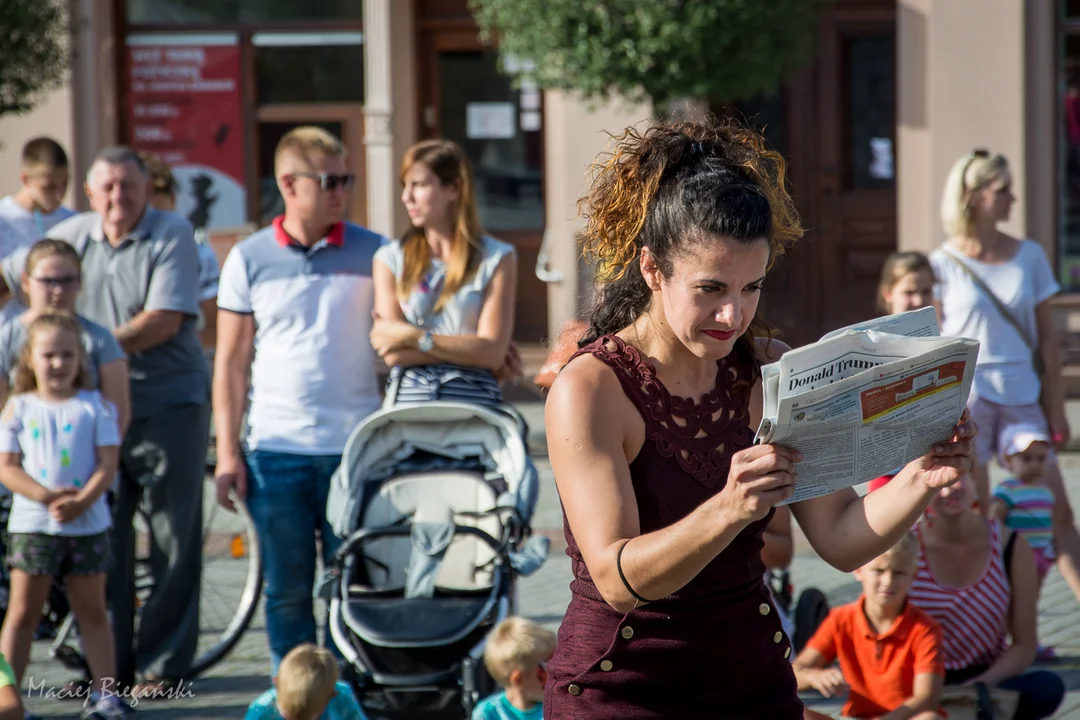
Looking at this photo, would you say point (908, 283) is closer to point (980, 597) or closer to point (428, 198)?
point (980, 597)

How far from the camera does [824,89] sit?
48.1 ft

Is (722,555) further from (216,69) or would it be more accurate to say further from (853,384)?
(216,69)

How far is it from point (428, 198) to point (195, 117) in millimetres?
9975

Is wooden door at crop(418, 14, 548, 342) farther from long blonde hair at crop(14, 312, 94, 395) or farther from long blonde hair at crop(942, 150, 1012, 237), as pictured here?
long blonde hair at crop(14, 312, 94, 395)

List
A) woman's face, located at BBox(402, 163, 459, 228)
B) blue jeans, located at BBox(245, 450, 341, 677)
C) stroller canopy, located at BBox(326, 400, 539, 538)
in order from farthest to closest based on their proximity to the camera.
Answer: woman's face, located at BBox(402, 163, 459, 228), blue jeans, located at BBox(245, 450, 341, 677), stroller canopy, located at BBox(326, 400, 539, 538)

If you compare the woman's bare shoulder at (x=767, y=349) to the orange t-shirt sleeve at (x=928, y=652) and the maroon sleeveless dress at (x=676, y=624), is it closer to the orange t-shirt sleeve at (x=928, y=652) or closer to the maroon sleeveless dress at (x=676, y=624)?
the maroon sleeveless dress at (x=676, y=624)

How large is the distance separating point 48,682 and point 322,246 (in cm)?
210

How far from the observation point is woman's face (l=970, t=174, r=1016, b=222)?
20.8ft

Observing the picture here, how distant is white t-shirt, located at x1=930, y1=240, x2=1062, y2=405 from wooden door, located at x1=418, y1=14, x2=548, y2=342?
27.6 ft

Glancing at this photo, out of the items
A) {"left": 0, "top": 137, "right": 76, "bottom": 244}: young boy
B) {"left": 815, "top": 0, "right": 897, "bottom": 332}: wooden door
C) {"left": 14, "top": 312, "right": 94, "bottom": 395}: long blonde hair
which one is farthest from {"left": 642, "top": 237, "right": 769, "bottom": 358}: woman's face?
{"left": 815, "top": 0, "right": 897, "bottom": 332}: wooden door

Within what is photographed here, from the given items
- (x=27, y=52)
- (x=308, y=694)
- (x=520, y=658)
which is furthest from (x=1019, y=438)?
(x=27, y=52)

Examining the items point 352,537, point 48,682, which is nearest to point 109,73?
point 48,682

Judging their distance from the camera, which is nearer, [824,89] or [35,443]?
[35,443]

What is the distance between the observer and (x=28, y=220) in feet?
23.4
